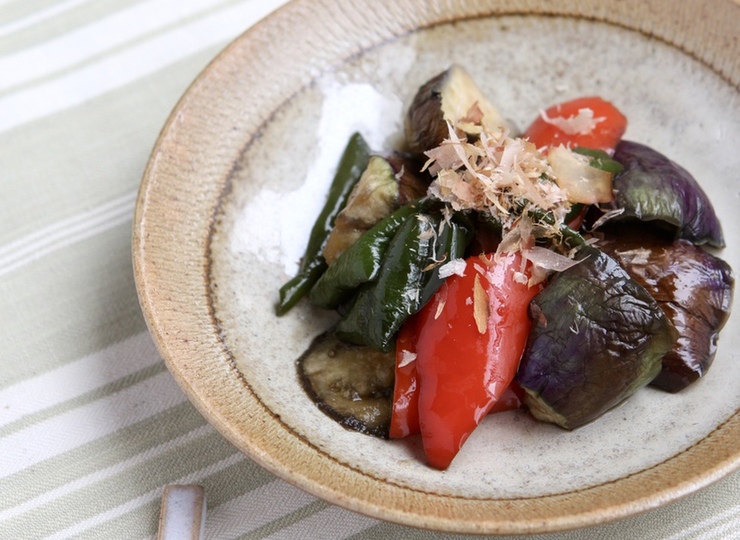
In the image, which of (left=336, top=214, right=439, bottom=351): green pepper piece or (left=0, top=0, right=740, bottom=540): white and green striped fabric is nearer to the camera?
(left=336, top=214, right=439, bottom=351): green pepper piece

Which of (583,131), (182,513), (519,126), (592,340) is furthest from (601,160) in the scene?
(182,513)

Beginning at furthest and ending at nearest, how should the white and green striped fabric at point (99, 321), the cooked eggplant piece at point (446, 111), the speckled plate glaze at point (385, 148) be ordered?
1. the cooked eggplant piece at point (446, 111)
2. the white and green striped fabric at point (99, 321)
3. the speckled plate glaze at point (385, 148)

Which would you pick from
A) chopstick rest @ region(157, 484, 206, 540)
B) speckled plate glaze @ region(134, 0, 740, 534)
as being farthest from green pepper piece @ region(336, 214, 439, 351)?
chopstick rest @ region(157, 484, 206, 540)

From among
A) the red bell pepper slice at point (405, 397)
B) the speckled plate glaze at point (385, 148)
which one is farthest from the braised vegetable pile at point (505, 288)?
the speckled plate glaze at point (385, 148)

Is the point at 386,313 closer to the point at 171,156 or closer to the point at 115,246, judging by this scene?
the point at 171,156

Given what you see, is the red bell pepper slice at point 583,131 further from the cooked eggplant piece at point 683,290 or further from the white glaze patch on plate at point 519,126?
the cooked eggplant piece at point 683,290

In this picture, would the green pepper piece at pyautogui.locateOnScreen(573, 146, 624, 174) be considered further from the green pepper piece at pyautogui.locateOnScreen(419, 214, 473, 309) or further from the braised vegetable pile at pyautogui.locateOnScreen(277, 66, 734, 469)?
the green pepper piece at pyautogui.locateOnScreen(419, 214, 473, 309)

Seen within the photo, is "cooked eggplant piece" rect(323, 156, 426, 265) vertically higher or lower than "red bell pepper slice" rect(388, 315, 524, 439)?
higher
